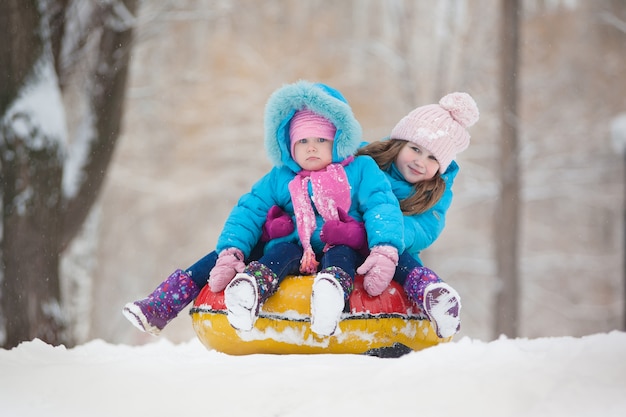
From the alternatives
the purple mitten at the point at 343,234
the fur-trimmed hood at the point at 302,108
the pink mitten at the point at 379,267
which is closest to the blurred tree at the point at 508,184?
the fur-trimmed hood at the point at 302,108

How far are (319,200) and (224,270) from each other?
0.56 meters

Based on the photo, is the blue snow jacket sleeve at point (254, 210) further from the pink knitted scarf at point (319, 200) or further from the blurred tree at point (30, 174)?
the blurred tree at point (30, 174)

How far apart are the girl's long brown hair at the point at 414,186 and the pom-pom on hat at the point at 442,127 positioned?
0.24 feet

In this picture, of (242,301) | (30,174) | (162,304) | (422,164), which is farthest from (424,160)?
(30,174)

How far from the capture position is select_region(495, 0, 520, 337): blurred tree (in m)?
9.38

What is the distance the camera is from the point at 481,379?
244 cm

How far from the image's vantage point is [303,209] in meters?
3.61

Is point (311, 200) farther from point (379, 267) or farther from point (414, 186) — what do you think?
point (414, 186)

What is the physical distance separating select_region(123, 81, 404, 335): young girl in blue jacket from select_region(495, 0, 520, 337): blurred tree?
6110 mm

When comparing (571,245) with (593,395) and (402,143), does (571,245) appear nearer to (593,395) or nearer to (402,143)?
(402,143)

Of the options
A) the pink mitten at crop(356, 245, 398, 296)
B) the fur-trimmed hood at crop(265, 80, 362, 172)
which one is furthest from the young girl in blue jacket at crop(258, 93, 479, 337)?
the fur-trimmed hood at crop(265, 80, 362, 172)

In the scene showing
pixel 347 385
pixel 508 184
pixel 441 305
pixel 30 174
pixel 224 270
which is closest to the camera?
pixel 347 385

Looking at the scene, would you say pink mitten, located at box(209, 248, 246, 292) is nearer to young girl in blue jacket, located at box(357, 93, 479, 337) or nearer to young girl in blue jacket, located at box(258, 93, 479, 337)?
young girl in blue jacket, located at box(258, 93, 479, 337)

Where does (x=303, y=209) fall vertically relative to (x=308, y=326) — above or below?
above
